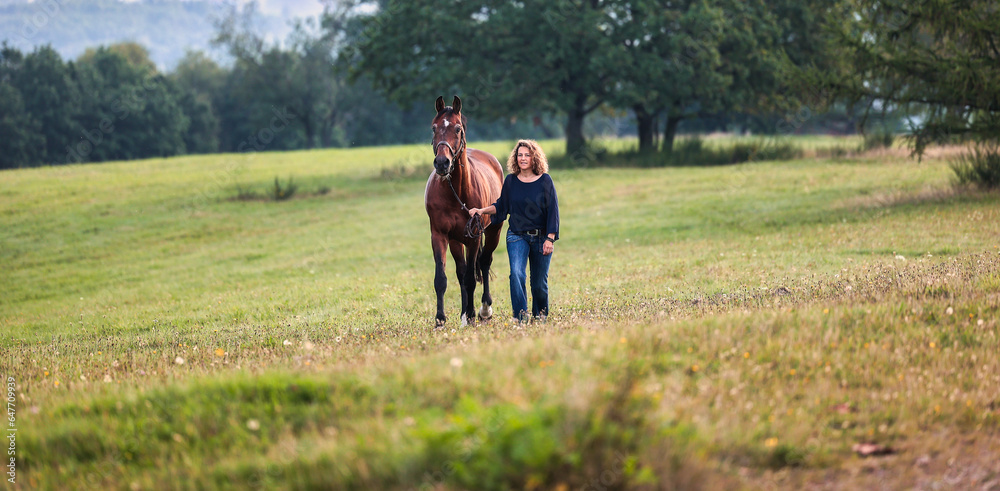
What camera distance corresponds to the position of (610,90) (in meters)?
36.7

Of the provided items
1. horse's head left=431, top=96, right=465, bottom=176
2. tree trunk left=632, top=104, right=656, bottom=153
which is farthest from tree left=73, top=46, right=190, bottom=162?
horse's head left=431, top=96, right=465, bottom=176

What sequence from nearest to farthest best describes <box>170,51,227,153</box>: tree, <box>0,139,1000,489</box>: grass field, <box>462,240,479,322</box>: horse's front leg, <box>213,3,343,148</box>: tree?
<box>0,139,1000,489</box>: grass field < <box>462,240,479,322</box>: horse's front leg < <box>170,51,227,153</box>: tree < <box>213,3,343,148</box>: tree

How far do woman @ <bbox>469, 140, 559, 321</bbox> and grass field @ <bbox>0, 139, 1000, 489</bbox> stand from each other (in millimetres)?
498

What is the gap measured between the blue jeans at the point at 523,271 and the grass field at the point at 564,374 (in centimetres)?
44

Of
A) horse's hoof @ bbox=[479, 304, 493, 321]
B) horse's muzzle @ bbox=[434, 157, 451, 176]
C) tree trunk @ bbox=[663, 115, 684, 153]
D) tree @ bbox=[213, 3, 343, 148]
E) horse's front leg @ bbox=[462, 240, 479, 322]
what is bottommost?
horse's hoof @ bbox=[479, 304, 493, 321]

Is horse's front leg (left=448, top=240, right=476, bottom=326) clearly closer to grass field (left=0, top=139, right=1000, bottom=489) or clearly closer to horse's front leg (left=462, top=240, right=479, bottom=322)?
horse's front leg (left=462, top=240, right=479, bottom=322)

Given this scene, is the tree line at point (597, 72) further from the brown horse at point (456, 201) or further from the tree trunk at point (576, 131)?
the brown horse at point (456, 201)

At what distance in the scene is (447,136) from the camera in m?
8.63

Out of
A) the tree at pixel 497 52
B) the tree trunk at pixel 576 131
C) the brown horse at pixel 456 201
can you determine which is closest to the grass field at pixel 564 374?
the brown horse at pixel 456 201

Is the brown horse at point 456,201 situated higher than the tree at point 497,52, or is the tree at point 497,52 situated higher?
the tree at point 497,52

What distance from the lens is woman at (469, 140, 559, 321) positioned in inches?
353

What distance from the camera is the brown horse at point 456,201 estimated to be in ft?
28.5

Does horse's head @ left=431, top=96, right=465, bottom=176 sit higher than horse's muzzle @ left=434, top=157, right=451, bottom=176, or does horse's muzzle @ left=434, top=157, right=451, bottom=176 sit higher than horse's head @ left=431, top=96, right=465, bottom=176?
horse's head @ left=431, top=96, right=465, bottom=176

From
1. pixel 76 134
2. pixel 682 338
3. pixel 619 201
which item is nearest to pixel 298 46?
pixel 76 134
